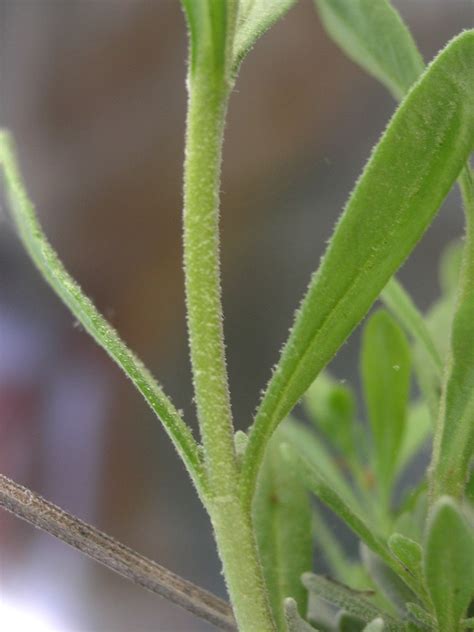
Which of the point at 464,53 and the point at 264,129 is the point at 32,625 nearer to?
the point at 464,53

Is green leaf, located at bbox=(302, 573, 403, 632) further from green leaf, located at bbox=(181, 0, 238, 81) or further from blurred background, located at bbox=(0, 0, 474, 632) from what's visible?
blurred background, located at bbox=(0, 0, 474, 632)

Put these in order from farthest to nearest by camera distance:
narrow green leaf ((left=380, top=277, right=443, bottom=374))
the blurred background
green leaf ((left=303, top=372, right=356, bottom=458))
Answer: the blurred background
green leaf ((left=303, top=372, right=356, bottom=458))
narrow green leaf ((left=380, top=277, right=443, bottom=374))

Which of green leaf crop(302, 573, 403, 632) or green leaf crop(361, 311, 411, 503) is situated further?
green leaf crop(361, 311, 411, 503)

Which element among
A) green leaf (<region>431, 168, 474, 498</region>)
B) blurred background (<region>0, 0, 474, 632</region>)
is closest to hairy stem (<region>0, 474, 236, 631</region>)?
green leaf (<region>431, 168, 474, 498</region>)

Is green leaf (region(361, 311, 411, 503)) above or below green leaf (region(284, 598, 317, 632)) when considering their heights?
above

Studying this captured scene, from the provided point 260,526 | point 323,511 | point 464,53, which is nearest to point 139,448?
point 323,511

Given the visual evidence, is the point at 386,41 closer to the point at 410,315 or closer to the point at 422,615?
the point at 410,315

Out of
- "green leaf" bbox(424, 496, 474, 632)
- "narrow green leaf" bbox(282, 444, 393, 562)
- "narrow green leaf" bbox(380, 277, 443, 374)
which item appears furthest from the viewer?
"narrow green leaf" bbox(380, 277, 443, 374)
